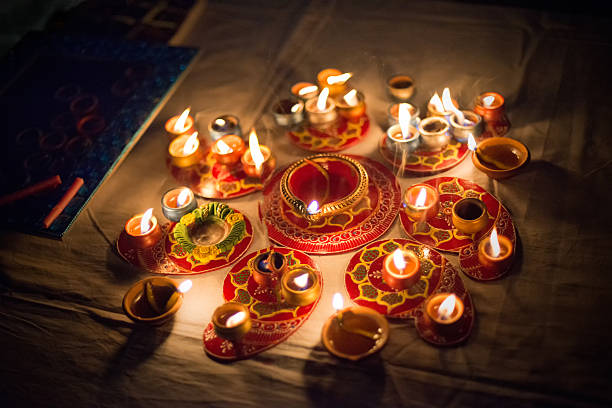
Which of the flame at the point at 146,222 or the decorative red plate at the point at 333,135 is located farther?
the decorative red plate at the point at 333,135

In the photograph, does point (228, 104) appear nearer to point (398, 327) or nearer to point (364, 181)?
point (364, 181)

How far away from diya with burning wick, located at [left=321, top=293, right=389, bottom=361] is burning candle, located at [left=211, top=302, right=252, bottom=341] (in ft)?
0.85

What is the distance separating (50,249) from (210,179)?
28.5 inches

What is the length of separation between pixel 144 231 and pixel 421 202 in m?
1.09

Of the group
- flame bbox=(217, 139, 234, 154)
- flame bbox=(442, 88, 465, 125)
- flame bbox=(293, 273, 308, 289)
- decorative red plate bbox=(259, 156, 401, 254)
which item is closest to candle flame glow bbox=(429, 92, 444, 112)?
flame bbox=(442, 88, 465, 125)

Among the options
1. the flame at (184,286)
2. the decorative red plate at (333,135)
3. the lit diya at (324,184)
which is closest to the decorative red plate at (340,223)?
the lit diya at (324,184)

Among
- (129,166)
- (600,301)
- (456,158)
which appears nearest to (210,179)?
(129,166)

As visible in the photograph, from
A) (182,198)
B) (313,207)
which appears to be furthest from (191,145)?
(313,207)

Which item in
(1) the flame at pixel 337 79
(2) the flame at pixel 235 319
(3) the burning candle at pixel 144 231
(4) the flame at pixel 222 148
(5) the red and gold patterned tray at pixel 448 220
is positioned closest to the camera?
(2) the flame at pixel 235 319

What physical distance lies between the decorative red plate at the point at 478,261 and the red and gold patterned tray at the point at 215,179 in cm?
90

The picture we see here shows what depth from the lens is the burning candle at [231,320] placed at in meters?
1.68

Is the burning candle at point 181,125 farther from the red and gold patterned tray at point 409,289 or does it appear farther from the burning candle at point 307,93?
the red and gold patterned tray at point 409,289

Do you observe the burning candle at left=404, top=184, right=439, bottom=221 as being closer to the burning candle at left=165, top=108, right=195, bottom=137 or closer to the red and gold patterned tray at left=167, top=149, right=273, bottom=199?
the red and gold patterned tray at left=167, top=149, right=273, bottom=199

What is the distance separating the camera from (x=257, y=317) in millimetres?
1805
